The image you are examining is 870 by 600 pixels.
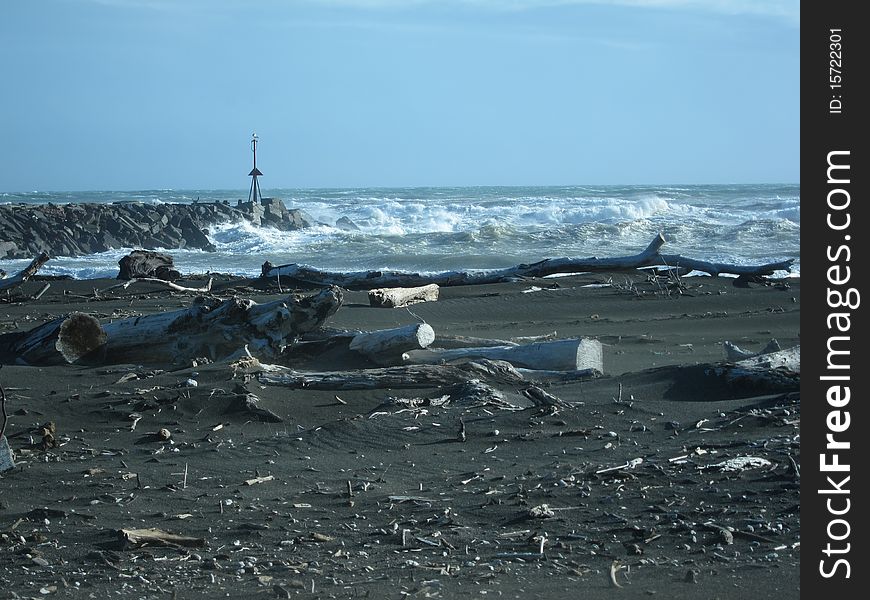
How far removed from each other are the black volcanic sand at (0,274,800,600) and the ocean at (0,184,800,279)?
39.7 feet

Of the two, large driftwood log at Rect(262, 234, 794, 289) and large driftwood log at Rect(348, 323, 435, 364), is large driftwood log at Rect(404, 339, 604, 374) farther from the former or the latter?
large driftwood log at Rect(262, 234, 794, 289)

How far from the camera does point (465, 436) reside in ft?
19.3

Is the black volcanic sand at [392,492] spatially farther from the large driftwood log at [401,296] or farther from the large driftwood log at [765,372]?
the large driftwood log at [401,296]

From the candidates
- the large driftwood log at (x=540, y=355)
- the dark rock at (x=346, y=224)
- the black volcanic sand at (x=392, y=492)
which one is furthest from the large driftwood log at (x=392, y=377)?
the dark rock at (x=346, y=224)

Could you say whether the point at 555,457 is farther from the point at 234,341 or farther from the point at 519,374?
the point at 234,341

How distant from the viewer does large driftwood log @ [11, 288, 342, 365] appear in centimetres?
827

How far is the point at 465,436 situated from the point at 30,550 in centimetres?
265

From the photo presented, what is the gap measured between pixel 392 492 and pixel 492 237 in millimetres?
26311

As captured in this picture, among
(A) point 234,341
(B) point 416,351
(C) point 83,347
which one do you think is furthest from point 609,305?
→ (C) point 83,347

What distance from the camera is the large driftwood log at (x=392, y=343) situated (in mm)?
8062

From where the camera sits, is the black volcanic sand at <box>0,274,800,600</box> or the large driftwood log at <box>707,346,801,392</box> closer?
the black volcanic sand at <box>0,274,800,600</box>

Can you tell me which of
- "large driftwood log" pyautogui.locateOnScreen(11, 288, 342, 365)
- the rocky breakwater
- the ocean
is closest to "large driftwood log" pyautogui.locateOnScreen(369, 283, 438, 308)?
"large driftwood log" pyautogui.locateOnScreen(11, 288, 342, 365)
